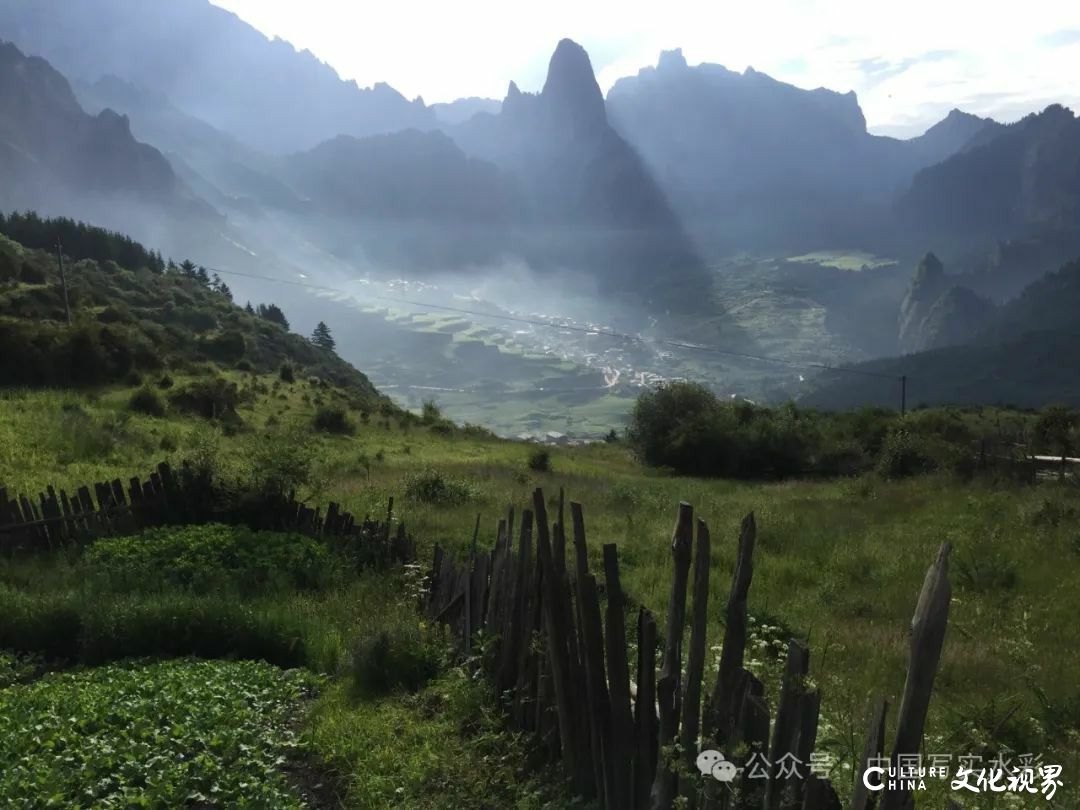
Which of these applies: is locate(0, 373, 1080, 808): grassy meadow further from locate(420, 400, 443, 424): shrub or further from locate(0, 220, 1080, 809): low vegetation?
locate(420, 400, 443, 424): shrub

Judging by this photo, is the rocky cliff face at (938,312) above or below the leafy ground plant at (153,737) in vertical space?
above

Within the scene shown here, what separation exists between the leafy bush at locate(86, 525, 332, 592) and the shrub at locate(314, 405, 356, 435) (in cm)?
2863

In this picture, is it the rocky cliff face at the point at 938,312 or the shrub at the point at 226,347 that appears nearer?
the shrub at the point at 226,347

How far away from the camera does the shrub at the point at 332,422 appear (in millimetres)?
39531

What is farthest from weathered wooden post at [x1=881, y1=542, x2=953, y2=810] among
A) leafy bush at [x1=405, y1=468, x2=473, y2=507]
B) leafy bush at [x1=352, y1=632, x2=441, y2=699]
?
leafy bush at [x1=405, y1=468, x2=473, y2=507]

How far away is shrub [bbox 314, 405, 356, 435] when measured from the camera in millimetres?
39531

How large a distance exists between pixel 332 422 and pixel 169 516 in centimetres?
2733

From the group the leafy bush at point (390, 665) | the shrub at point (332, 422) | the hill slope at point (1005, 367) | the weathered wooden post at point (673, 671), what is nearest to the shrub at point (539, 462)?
the shrub at point (332, 422)

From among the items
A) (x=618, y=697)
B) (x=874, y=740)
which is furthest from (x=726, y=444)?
(x=874, y=740)

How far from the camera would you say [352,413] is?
4544 centimetres

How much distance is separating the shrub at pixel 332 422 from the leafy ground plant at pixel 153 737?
32.7m

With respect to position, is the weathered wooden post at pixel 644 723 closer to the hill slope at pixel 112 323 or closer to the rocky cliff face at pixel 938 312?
the hill slope at pixel 112 323

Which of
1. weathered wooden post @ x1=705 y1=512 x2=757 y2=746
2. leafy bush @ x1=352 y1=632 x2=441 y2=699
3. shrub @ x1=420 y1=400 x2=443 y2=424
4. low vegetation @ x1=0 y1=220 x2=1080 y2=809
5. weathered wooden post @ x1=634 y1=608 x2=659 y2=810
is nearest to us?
weathered wooden post @ x1=705 y1=512 x2=757 y2=746

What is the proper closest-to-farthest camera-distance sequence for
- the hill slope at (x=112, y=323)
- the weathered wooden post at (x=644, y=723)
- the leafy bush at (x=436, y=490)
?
the weathered wooden post at (x=644, y=723) → the leafy bush at (x=436, y=490) → the hill slope at (x=112, y=323)
